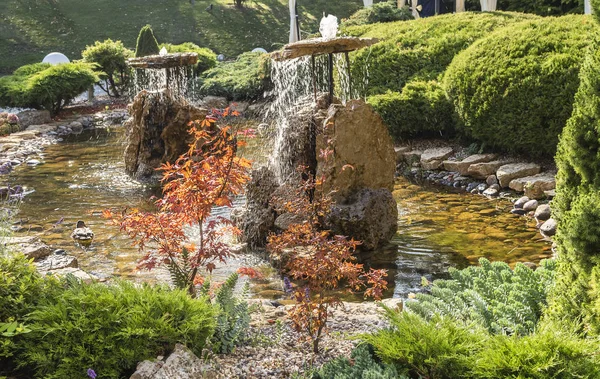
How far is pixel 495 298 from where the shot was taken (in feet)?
15.8

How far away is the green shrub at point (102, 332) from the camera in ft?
11.0

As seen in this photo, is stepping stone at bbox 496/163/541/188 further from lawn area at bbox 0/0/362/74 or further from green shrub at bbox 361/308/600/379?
lawn area at bbox 0/0/362/74

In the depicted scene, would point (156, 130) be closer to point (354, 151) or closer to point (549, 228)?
point (354, 151)

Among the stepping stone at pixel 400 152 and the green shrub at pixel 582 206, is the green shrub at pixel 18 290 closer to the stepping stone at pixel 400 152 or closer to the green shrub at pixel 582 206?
the green shrub at pixel 582 206

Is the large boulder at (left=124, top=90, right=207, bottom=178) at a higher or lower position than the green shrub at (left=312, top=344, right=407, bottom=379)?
higher

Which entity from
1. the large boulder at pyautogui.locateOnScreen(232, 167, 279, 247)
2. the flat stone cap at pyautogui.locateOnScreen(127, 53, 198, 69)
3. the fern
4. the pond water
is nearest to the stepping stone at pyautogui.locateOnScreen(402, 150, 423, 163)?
the pond water

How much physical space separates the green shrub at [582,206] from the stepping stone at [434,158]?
23.9 feet

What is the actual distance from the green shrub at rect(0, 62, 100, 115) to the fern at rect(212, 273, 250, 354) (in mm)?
15820

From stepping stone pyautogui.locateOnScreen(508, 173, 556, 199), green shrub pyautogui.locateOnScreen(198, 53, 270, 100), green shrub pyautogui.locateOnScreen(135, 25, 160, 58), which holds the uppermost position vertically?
green shrub pyautogui.locateOnScreen(135, 25, 160, 58)

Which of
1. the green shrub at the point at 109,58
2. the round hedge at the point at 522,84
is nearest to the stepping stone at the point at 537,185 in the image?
the round hedge at the point at 522,84

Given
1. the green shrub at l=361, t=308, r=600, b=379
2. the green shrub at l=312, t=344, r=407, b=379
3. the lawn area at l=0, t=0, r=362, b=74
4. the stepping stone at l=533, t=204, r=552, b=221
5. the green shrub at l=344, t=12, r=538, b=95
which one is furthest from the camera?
the lawn area at l=0, t=0, r=362, b=74

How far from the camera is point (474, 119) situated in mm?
10867

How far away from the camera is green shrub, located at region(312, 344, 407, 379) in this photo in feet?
10.8

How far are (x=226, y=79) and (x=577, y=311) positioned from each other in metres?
19.5
